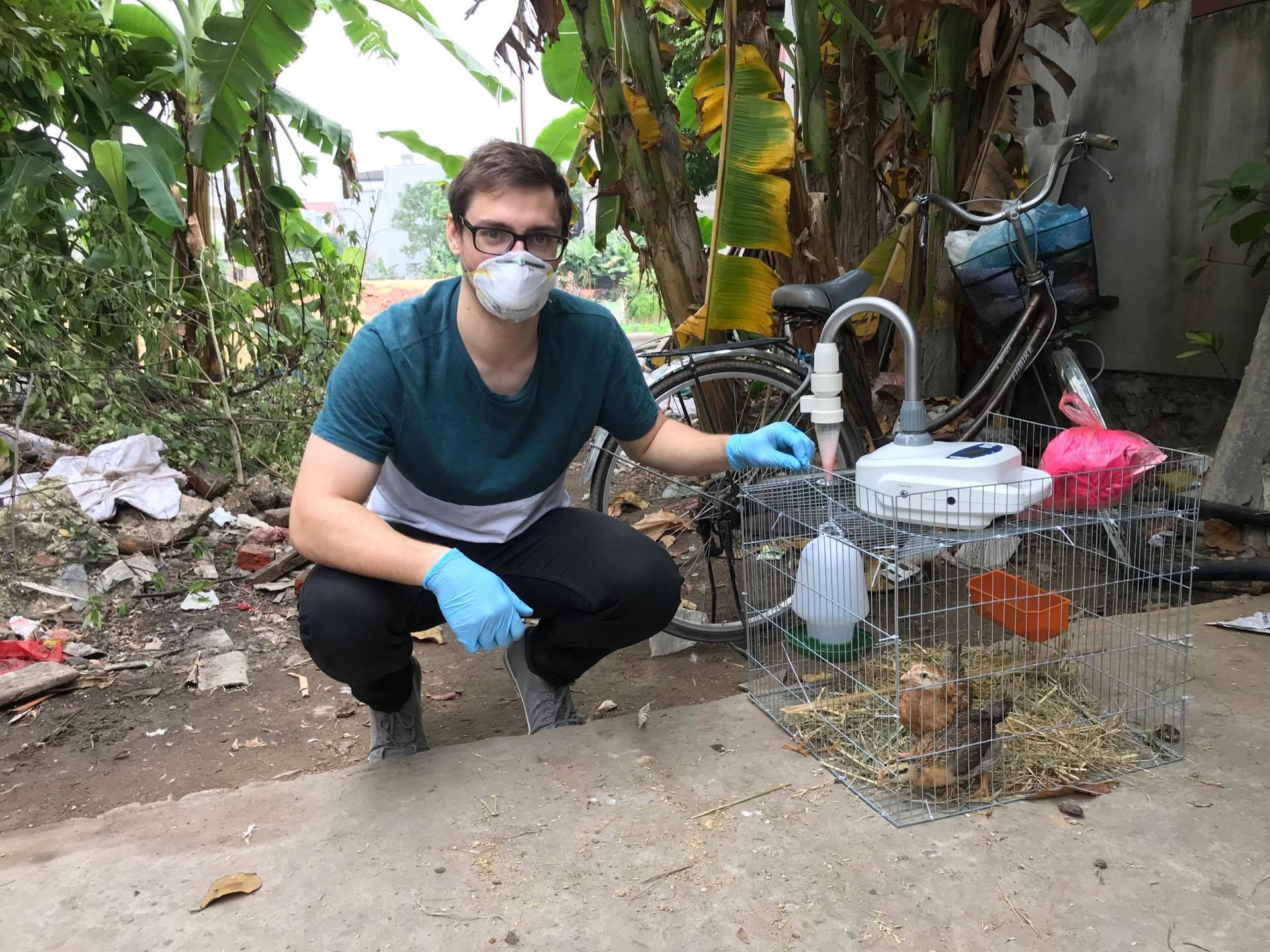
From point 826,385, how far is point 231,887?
1.46 meters

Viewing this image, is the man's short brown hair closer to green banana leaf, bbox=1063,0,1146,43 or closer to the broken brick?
green banana leaf, bbox=1063,0,1146,43

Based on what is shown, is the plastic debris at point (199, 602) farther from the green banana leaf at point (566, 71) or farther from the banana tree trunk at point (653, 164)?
the green banana leaf at point (566, 71)

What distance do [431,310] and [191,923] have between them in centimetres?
120

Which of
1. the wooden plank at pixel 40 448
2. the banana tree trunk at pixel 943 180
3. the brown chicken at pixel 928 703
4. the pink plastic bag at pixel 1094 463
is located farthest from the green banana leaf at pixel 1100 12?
the wooden plank at pixel 40 448

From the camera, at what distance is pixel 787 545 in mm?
2578

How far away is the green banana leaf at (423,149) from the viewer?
6.08 meters

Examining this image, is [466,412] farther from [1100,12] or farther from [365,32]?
[365,32]

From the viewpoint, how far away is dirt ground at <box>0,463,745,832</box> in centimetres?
231

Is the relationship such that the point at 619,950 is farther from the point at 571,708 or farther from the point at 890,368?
the point at 890,368

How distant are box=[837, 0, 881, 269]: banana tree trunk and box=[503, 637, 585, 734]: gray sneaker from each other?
6.92 feet

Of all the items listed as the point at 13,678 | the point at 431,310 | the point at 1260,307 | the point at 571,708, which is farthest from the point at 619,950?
the point at 1260,307

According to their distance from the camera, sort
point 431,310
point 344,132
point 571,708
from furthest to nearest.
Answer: point 344,132 < point 571,708 < point 431,310

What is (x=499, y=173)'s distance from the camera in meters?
1.86

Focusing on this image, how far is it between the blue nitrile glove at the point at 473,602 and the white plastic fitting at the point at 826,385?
2.54ft
